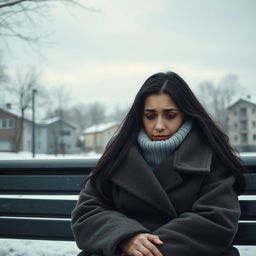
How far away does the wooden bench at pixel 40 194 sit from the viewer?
3.10 meters

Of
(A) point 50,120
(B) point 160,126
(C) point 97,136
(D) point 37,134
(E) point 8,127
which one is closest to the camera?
(B) point 160,126

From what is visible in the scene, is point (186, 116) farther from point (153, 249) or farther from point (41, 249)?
point (41, 249)

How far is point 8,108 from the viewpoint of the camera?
6412 cm

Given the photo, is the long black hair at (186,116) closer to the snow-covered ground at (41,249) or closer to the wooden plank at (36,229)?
the wooden plank at (36,229)

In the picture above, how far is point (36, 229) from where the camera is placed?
3172 mm

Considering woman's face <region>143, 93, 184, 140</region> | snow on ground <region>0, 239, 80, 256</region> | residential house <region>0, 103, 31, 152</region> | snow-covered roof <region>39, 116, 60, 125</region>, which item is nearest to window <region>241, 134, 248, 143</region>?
snow-covered roof <region>39, 116, 60, 125</region>

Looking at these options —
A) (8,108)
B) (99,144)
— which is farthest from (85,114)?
(8,108)

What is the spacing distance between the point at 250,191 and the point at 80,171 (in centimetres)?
136

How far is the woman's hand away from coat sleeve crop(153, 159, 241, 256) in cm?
6

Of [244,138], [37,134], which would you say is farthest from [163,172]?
[244,138]

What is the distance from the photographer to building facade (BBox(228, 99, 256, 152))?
249 feet

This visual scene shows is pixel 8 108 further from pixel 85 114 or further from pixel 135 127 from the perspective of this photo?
pixel 135 127

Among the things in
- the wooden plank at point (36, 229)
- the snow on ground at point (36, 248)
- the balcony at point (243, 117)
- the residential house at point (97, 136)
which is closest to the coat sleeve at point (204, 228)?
the wooden plank at point (36, 229)

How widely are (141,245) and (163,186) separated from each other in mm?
453
